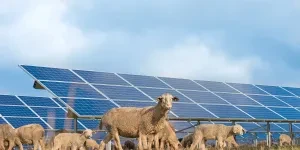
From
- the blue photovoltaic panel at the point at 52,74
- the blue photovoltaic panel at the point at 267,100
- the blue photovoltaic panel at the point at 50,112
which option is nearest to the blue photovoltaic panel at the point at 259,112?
the blue photovoltaic panel at the point at 267,100

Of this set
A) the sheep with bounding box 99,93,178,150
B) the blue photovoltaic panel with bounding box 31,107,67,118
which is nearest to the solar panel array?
the sheep with bounding box 99,93,178,150

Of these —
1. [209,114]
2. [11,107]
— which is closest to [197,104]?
[209,114]

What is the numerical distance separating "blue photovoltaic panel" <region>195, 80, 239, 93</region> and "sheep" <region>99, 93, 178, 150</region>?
50.4ft

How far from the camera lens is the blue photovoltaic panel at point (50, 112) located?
34.5 metres

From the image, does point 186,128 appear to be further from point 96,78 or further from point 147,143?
point 147,143

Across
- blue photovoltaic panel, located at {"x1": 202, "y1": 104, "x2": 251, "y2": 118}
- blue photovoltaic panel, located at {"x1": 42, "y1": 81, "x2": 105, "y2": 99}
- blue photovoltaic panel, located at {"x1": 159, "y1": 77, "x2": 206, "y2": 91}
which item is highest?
blue photovoltaic panel, located at {"x1": 159, "y1": 77, "x2": 206, "y2": 91}

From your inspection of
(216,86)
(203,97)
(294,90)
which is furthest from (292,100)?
(203,97)

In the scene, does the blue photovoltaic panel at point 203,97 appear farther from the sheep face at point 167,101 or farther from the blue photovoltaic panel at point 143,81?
the sheep face at point 167,101

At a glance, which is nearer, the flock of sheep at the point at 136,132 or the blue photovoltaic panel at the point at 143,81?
the flock of sheep at the point at 136,132

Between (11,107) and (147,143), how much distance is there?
65.7 feet

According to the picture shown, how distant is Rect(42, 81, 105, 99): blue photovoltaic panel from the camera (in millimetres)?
23266

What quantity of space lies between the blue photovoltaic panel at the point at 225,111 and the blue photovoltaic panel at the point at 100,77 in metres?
4.36

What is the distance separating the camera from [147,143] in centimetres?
1595

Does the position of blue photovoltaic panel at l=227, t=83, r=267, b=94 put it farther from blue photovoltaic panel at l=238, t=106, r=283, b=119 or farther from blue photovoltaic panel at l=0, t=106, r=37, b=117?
blue photovoltaic panel at l=0, t=106, r=37, b=117
